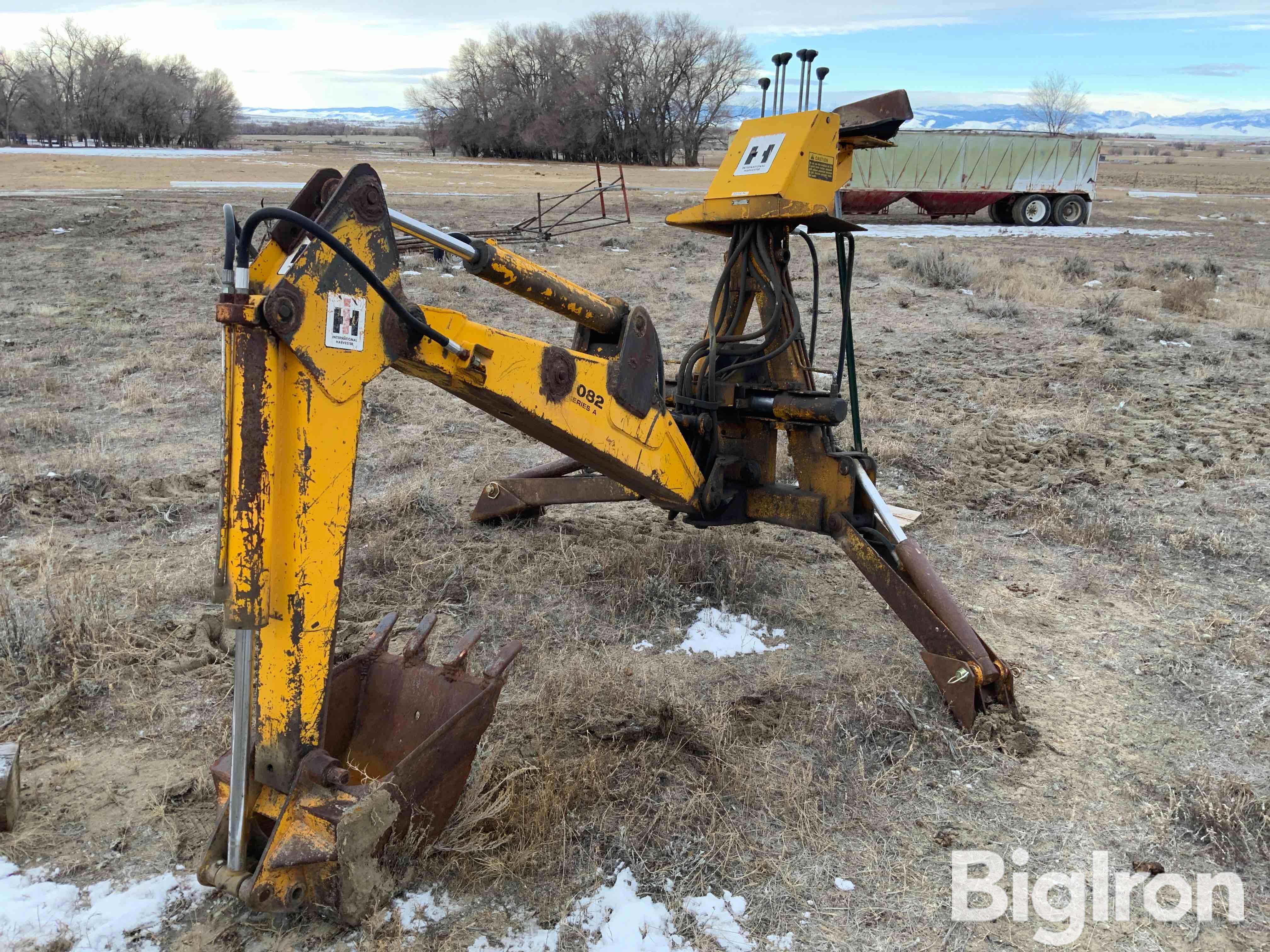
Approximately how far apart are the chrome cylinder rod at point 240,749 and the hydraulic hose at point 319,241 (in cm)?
87

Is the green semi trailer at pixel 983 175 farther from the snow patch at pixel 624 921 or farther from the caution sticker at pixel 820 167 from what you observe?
the snow patch at pixel 624 921

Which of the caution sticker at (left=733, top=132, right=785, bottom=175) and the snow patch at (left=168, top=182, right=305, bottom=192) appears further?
the snow patch at (left=168, top=182, right=305, bottom=192)

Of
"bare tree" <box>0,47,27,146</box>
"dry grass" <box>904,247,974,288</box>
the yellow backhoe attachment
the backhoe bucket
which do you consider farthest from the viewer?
"bare tree" <box>0,47,27,146</box>

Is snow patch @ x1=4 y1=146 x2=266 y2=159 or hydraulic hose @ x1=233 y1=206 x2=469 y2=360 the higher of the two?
snow patch @ x1=4 y1=146 x2=266 y2=159

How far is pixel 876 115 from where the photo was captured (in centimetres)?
431

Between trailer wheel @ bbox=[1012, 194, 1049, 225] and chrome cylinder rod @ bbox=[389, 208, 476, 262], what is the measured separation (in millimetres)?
26825

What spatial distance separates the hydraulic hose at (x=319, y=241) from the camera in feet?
7.13

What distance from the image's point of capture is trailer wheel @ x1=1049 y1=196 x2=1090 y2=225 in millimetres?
26438

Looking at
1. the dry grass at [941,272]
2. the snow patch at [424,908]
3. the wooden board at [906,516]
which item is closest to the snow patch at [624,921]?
the snow patch at [424,908]

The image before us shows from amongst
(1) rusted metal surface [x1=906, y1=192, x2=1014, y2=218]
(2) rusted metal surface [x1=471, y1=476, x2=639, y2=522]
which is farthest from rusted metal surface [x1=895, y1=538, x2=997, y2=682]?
(1) rusted metal surface [x1=906, y1=192, x2=1014, y2=218]

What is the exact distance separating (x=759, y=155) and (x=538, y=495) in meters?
2.13

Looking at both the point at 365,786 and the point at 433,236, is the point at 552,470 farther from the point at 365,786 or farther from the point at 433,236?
the point at 365,786

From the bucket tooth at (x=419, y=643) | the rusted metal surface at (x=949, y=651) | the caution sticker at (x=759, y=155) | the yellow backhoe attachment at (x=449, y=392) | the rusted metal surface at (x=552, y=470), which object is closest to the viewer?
the yellow backhoe attachment at (x=449, y=392)

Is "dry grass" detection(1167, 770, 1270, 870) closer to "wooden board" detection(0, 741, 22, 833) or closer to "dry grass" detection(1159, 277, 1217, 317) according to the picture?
"wooden board" detection(0, 741, 22, 833)
